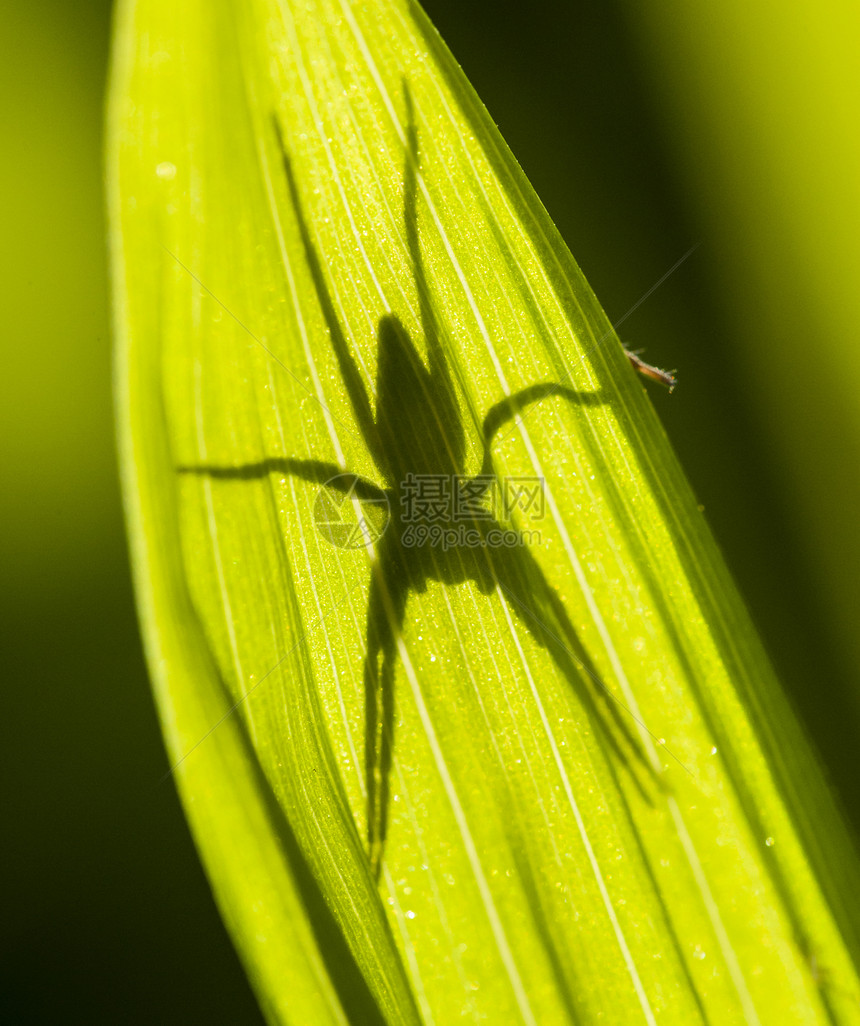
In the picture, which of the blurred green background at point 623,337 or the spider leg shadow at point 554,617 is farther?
the blurred green background at point 623,337

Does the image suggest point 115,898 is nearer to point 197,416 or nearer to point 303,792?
point 303,792

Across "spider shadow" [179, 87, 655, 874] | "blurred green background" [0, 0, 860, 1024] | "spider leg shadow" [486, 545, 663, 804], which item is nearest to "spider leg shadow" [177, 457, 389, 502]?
"spider shadow" [179, 87, 655, 874]

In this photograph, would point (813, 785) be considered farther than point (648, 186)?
No

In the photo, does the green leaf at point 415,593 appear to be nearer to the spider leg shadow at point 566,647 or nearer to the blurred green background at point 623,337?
the spider leg shadow at point 566,647

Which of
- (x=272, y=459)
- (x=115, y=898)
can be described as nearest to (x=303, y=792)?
(x=272, y=459)

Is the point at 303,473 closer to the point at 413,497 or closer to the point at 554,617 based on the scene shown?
the point at 413,497

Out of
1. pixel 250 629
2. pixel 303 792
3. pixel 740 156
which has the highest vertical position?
pixel 740 156

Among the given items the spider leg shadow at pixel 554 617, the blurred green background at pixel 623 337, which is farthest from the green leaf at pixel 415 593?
the blurred green background at pixel 623 337

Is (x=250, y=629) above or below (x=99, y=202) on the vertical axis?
below

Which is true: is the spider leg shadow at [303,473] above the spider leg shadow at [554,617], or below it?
above
